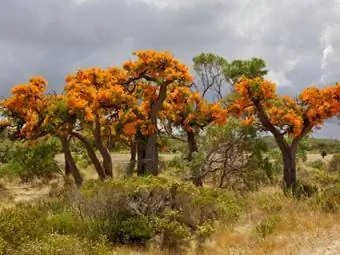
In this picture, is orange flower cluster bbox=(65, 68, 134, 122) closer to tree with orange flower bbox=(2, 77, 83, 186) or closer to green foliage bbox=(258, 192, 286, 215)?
tree with orange flower bbox=(2, 77, 83, 186)

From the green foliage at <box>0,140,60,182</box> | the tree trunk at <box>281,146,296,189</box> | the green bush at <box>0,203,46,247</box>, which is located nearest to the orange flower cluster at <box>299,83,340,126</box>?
the tree trunk at <box>281,146,296,189</box>

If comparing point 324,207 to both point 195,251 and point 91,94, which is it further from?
point 91,94

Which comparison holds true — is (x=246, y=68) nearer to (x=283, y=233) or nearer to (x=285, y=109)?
(x=285, y=109)

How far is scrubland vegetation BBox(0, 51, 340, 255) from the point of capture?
12.8 m

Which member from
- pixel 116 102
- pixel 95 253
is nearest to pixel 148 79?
pixel 116 102

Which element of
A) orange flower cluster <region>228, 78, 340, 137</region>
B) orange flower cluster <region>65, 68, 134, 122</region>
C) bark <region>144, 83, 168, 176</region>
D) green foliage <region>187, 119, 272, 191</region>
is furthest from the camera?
bark <region>144, 83, 168, 176</region>

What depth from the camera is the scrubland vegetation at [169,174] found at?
12.8 metres

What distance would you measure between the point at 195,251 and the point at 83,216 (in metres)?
3.52

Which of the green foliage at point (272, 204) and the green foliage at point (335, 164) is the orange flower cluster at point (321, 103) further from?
the green foliage at point (335, 164)

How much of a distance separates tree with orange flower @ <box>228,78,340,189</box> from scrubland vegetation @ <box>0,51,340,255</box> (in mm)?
55

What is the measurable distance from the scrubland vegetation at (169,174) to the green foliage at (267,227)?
0.05 metres

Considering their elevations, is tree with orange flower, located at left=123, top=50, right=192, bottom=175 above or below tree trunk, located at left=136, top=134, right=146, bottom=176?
above

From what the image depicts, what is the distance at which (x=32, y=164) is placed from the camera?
33.7 metres

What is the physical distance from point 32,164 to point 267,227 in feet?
78.3
